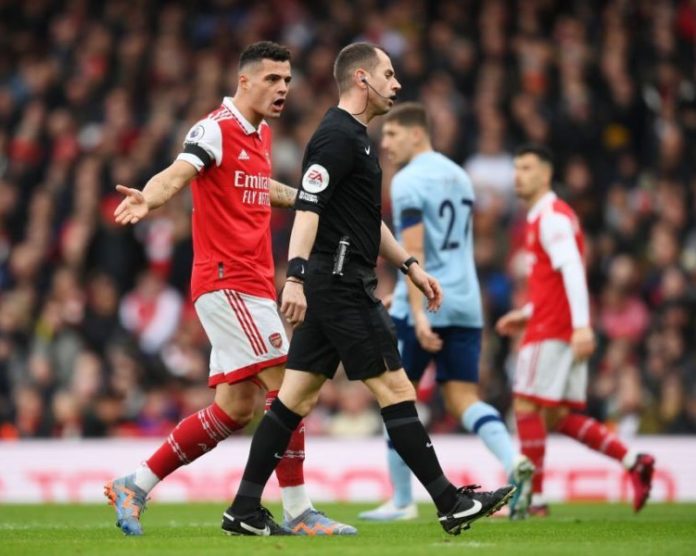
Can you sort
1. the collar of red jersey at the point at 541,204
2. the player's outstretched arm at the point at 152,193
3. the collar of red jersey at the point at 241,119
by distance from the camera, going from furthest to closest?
the collar of red jersey at the point at 541,204
the collar of red jersey at the point at 241,119
the player's outstretched arm at the point at 152,193

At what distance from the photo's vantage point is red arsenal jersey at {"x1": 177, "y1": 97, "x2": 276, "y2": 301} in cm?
816

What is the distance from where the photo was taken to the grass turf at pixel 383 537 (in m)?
7.06

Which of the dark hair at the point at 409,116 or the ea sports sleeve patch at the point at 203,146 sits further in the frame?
the dark hair at the point at 409,116

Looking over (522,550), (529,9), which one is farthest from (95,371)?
(522,550)

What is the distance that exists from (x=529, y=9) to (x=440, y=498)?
12.9 m

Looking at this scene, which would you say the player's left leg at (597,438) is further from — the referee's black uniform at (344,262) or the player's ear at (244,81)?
the player's ear at (244,81)

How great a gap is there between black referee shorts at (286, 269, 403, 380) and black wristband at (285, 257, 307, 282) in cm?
26

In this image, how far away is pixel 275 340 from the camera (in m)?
8.16

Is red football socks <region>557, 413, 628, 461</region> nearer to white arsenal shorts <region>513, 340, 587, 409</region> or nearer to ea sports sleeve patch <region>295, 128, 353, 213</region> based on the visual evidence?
white arsenal shorts <region>513, 340, 587, 409</region>

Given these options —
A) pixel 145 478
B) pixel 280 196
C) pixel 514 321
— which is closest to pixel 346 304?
pixel 280 196

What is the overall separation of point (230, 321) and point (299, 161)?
32.5ft

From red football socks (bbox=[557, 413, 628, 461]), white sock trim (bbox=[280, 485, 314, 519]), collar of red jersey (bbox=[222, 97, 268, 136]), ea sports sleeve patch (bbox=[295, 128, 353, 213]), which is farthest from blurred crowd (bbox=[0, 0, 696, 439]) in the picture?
ea sports sleeve patch (bbox=[295, 128, 353, 213])

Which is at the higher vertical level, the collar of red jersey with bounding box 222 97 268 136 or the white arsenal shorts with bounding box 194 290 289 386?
the collar of red jersey with bounding box 222 97 268 136

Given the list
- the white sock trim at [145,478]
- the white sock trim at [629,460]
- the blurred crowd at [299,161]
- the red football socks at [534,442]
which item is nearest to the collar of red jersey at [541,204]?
the red football socks at [534,442]
